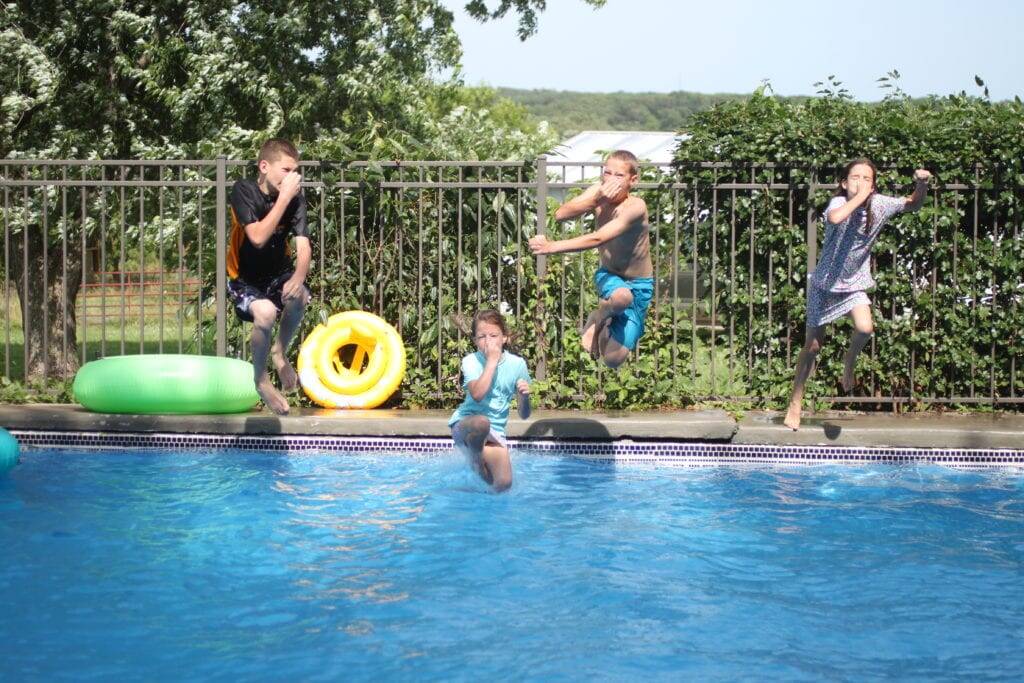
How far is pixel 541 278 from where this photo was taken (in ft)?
32.6

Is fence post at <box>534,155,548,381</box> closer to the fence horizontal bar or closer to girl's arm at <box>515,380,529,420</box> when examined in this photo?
the fence horizontal bar

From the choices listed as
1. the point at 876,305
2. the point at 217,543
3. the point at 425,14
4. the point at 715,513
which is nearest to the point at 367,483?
the point at 217,543

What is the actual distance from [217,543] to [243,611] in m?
1.18

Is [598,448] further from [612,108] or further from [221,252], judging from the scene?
[612,108]

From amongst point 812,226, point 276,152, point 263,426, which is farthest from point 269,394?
point 812,226

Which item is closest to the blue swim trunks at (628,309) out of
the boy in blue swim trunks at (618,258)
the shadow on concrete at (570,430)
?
the boy in blue swim trunks at (618,258)

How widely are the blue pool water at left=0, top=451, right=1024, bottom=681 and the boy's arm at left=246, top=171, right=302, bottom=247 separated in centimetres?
→ 154

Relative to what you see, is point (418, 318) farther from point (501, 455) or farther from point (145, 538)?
point (145, 538)

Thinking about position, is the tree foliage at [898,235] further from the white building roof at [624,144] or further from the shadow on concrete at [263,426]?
the white building roof at [624,144]

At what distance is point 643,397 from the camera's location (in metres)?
9.90

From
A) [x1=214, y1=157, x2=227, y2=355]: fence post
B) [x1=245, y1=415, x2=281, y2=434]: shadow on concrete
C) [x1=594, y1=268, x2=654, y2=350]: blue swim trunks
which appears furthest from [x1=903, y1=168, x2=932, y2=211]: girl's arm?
[x1=214, y1=157, x2=227, y2=355]: fence post

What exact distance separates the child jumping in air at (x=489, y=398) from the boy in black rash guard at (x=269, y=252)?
4.30 ft

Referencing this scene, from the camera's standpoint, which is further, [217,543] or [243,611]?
[217,543]

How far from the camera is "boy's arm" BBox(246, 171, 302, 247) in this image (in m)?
7.40
